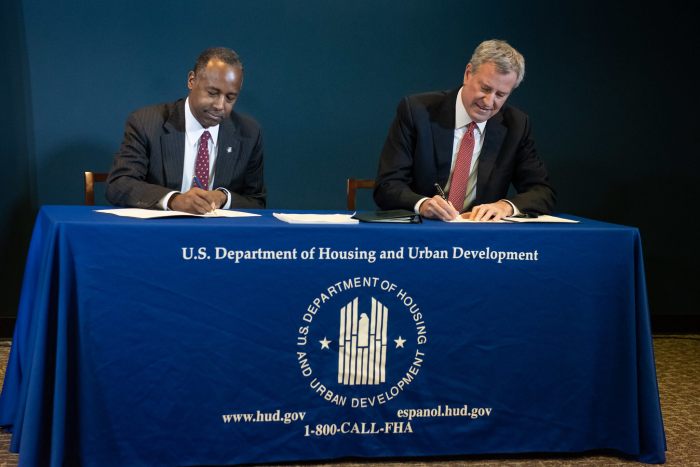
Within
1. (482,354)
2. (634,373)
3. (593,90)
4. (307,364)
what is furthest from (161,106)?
(593,90)

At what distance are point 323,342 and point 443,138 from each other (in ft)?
3.70

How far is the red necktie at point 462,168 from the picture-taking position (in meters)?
3.07

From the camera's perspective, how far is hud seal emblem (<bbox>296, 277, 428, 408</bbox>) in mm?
2305

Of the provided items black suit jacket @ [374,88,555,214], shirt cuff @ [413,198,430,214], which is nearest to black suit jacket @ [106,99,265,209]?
black suit jacket @ [374,88,555,214]

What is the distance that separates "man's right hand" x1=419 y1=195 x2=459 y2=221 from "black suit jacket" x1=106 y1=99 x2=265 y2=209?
0.82m

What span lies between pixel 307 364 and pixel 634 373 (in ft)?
3.57

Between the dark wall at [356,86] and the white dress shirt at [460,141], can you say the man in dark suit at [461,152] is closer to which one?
the white dress shirt at [460,141]

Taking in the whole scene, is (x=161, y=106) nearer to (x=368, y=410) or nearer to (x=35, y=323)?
(x=35, y=323)

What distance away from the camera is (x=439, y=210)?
2.58 metres

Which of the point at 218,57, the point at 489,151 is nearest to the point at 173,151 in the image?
the point at 218,57

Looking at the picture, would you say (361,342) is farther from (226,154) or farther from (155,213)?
(226,154)

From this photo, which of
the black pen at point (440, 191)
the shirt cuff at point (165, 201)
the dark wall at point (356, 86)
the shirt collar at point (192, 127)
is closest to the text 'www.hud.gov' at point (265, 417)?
the shirt cuff at point (165, 201)

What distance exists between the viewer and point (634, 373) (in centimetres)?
249

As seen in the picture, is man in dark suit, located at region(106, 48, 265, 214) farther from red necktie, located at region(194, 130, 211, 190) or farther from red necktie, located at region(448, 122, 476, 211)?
red necktie, located at region(448, 122, 476, 211)
